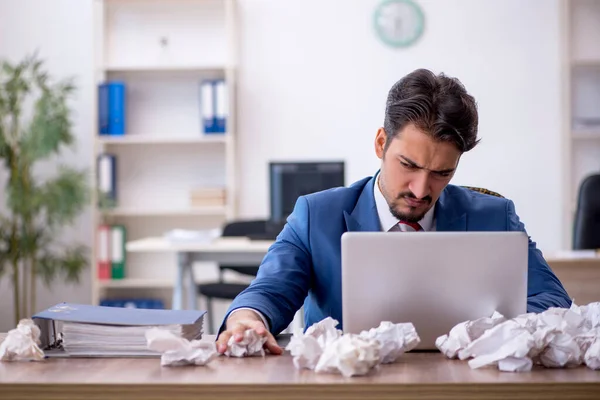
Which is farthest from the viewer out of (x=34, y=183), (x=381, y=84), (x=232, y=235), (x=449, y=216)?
(x=381, y=84)

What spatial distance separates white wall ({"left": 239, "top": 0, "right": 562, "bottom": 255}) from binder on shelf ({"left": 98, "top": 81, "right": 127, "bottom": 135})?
77 cm

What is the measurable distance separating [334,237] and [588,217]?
2153mm

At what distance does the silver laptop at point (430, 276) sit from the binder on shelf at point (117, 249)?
13.4 ft

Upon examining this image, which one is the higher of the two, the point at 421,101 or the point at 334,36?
the point at 334,36

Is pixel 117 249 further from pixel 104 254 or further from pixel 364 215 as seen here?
pixel 364 215

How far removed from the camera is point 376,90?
18.0 feet

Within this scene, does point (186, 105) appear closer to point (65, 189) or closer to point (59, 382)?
point (65, 189)

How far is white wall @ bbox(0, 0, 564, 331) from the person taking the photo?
5.43 m

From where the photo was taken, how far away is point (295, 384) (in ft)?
4.04

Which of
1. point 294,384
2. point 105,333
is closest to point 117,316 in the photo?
point 105,333

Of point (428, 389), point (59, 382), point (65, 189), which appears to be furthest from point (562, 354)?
point (65, 189)

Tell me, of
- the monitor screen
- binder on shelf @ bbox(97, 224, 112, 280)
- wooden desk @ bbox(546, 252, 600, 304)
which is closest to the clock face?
the monitor screen

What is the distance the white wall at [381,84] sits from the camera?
5426mm

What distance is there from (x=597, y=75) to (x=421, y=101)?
405cm
